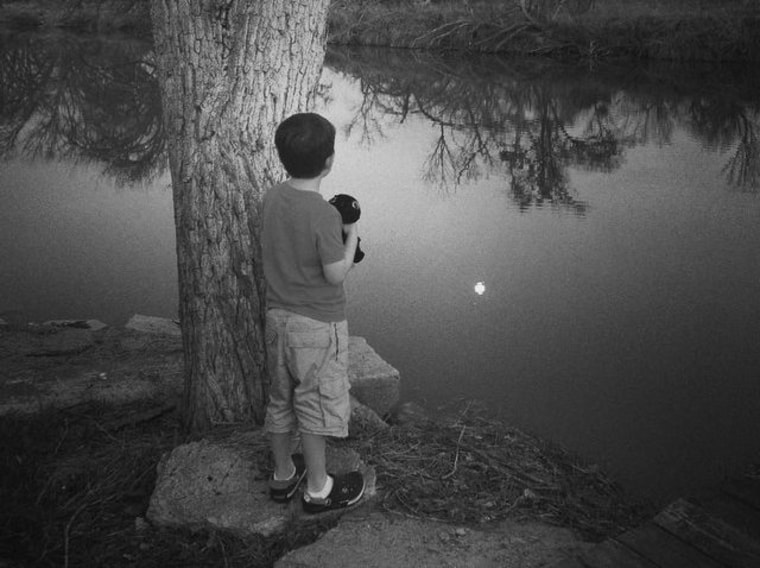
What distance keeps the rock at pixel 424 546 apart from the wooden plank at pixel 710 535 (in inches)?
13.1

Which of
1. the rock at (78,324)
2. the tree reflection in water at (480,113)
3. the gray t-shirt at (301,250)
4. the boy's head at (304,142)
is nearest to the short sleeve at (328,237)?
the gray t-shirt at (301,250)

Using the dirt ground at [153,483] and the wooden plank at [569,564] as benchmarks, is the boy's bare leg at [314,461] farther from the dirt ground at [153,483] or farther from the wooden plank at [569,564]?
the wooden plank at [569,564]

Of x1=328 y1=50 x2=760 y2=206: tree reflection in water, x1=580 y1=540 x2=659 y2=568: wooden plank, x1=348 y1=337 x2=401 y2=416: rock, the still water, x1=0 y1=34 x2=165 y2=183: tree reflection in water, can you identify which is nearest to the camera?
x1=580 y1=540 x2=659 y2=568: wooden plank

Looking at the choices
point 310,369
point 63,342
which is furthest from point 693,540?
point 63,342

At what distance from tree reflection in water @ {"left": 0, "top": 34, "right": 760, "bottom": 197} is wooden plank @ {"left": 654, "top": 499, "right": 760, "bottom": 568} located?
20.0 feet

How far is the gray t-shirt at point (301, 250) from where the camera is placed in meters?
2.21

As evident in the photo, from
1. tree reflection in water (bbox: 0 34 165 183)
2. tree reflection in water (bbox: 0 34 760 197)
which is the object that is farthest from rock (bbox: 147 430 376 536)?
tree reflection in water (bbox: 0 34 165 183)

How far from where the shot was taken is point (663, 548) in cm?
219

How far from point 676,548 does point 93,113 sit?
1312 cm

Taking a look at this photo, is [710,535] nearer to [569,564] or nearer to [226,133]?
[569,564]

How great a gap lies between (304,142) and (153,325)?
9.96ft

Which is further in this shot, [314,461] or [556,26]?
[556,26]

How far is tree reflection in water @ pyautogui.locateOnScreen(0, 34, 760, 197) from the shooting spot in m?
9.87

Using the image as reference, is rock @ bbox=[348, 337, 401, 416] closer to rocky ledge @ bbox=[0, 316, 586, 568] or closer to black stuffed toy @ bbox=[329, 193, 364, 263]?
rocky ledge @ bbox=[0, 316, 586, 568]
